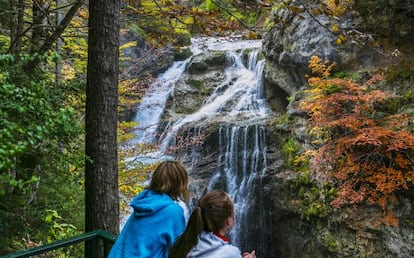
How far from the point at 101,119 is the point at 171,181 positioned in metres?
1.48

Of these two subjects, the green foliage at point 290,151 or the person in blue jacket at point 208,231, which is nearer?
the person in blue jacket at point 208,231

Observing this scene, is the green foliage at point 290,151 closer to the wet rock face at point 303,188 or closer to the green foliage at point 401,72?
the wet rock face at point 303,188

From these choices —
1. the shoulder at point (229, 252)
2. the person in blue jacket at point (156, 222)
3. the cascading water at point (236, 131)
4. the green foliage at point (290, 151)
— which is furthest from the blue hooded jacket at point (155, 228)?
the green foliage at point (290, 151)

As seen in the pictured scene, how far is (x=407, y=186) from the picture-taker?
6.93m

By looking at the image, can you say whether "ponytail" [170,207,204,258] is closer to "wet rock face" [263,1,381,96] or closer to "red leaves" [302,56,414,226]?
"red leaves" [302,56,414,226]

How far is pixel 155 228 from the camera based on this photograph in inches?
92.1

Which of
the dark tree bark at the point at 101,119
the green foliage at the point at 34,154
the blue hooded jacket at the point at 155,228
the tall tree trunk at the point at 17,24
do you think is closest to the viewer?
the green foliage at the point at 34,154

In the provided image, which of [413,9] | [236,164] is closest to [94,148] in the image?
[413,9]

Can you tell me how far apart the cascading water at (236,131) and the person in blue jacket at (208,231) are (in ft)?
18.1

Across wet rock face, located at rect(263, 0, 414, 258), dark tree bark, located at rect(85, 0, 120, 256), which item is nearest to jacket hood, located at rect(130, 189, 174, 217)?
dark tree bark, located at rect(85, 0, 120, 256)

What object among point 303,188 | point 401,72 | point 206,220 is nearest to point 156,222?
point 206,220

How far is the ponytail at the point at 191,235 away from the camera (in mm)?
2068

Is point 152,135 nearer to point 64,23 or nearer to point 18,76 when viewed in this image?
point 64,23

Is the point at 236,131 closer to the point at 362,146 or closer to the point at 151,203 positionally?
the point at 362,146
